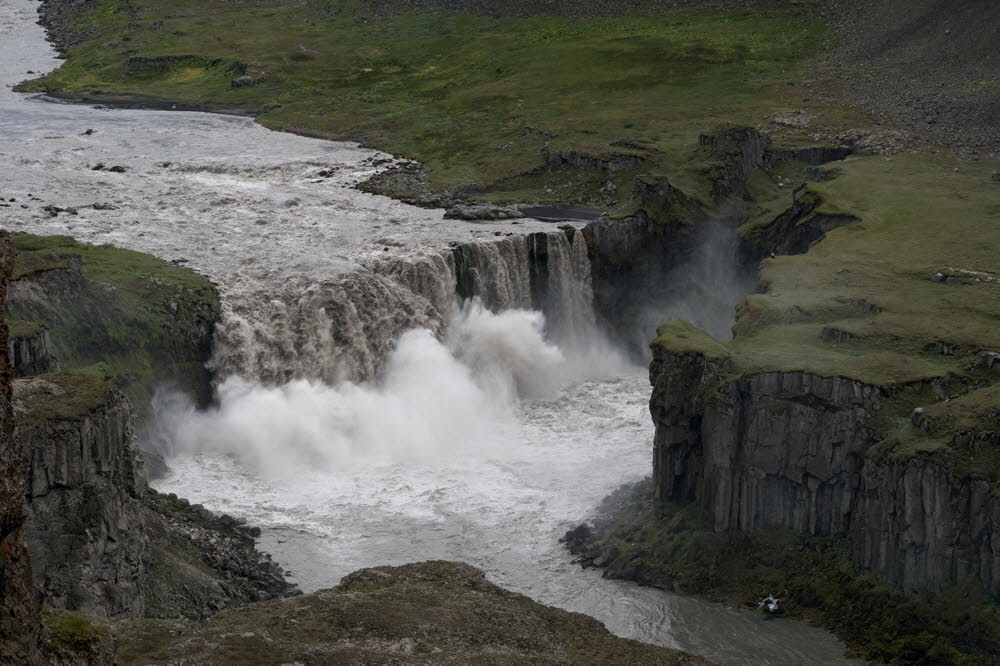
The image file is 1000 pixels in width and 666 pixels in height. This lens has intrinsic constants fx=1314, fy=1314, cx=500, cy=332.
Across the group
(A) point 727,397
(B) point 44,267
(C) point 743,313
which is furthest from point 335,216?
(A) point 727,397

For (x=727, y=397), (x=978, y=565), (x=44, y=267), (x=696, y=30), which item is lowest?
(x=978, y=565)

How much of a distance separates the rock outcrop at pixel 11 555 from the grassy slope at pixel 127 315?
30255mm

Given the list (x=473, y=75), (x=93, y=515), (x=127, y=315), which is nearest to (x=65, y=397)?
(x=93, y=515)

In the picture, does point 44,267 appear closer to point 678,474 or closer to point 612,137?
point 678,474

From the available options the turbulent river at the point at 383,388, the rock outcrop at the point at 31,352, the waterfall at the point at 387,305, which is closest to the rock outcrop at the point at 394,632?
the turbulent river at the point at 383,388

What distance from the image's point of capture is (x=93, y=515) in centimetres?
3481

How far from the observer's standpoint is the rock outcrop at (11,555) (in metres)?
17.5

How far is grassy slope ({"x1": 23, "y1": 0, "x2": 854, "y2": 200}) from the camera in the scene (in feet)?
331

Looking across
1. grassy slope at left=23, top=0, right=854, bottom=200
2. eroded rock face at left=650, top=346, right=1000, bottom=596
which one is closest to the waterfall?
grassy slope at left=23, top=0, right=854, bottom=200

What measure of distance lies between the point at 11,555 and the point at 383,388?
45855mm

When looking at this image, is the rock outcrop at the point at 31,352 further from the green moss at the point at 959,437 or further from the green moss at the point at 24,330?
the green moss at the point at 959,437

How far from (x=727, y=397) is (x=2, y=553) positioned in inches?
1249

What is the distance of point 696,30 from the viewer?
422 feet

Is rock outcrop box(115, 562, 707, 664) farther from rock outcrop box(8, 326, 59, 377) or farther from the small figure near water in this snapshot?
rock outcrop box(8, 326, 59, 377)
